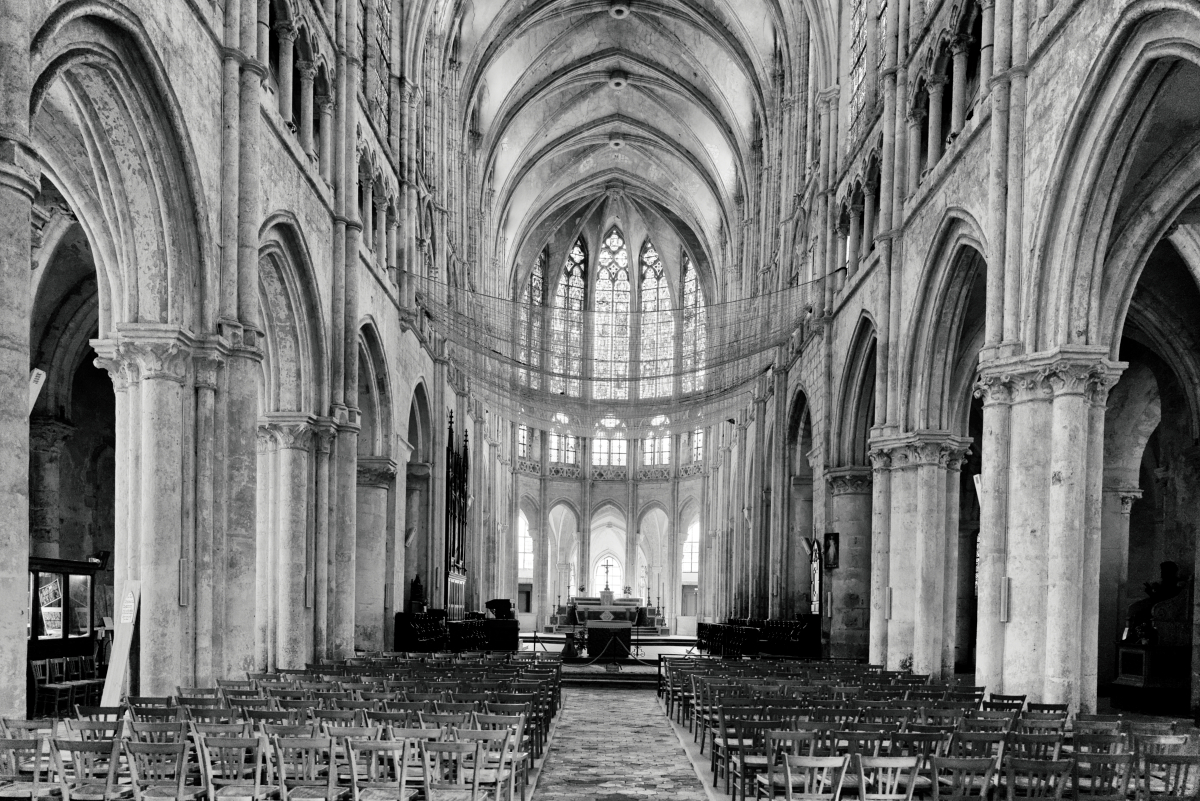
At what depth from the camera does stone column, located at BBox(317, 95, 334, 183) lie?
21016 millimetres

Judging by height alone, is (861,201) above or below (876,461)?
above

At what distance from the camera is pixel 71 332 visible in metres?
21.2

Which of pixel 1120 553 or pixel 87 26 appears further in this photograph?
pixel 1120 553

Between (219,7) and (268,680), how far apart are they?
890cm

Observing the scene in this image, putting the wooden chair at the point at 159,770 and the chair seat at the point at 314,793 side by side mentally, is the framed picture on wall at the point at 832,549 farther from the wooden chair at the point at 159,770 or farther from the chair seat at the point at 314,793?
the wooden chair at the point at 159,770

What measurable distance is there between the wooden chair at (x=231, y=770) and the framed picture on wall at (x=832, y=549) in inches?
764

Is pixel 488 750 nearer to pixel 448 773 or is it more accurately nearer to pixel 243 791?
pixel 448 773

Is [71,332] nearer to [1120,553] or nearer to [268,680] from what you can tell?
[268,680]

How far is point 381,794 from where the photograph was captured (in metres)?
8.07

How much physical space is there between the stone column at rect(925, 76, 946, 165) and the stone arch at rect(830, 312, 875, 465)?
18.4 ft

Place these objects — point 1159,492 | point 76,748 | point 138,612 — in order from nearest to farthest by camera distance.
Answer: point 76,748 < point 138,612 < point 1159,492

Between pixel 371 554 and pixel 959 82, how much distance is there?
15461 millimetres

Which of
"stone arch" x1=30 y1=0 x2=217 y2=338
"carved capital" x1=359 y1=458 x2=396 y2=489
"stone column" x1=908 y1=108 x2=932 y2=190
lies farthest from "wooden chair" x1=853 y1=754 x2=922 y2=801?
"carved capital" x1=359 y1=458 x2=396 y2=489

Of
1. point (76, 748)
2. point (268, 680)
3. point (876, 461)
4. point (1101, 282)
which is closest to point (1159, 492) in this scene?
point (876, 461)
